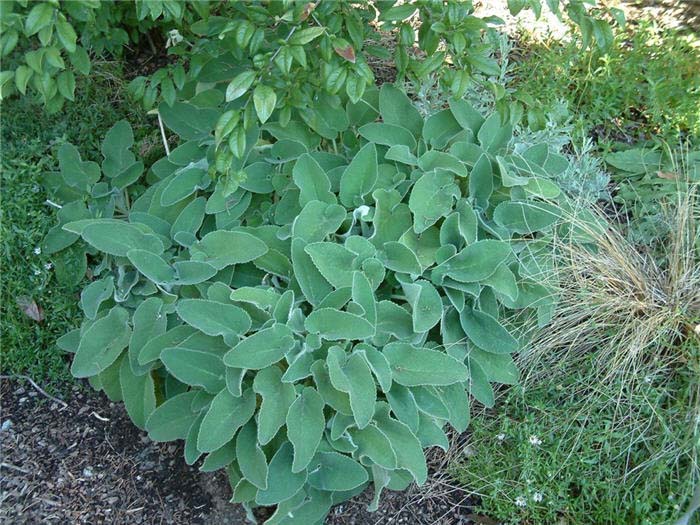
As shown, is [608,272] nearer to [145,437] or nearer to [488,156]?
[488,156]

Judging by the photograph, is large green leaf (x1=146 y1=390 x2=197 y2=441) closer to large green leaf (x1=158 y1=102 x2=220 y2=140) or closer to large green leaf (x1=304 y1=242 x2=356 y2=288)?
large green leaf (x1=304 y1=242 x2=356 y2=288)

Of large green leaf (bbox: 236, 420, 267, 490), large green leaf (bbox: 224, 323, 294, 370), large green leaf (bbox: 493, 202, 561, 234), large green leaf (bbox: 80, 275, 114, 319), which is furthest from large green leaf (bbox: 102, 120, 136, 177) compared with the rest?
large green leaf (bbox: 493, 202, 561, 234)

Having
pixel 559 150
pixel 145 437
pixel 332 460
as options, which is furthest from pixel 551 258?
pixel 145 437

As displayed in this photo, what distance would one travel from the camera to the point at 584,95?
3160 mm

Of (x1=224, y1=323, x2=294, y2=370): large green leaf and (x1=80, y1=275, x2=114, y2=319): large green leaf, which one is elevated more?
(x1=224, y1=323, x2=294, y2=370): large green leaf

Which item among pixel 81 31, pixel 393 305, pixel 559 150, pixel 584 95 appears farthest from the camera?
pixel 584 95

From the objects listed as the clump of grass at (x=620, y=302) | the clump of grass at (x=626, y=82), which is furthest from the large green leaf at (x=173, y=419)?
the clump of grass at (x=626, y=82)

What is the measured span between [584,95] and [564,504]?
5.89ft

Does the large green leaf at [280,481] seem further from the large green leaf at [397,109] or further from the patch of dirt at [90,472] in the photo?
the large green leaf at [397,109]

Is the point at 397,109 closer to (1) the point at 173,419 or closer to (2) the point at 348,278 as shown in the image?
(2) the point at 348,278

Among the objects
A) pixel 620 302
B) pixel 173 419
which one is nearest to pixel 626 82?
pixel 620 302

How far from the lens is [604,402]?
7.40ft

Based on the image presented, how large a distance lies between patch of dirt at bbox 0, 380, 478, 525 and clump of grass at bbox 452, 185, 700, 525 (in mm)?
174

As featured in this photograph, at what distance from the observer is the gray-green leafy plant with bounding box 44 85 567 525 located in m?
2.02
